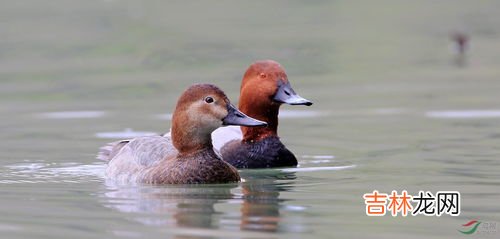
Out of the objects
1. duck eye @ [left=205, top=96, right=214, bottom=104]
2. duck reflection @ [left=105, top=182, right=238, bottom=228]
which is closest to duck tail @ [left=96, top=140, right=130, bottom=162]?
duck reflection @ [left=105, top=182, right=238, bottom=228]

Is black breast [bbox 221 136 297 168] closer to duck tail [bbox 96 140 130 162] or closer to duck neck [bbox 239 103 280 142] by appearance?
duck neck [bbox 239 103 280 142]

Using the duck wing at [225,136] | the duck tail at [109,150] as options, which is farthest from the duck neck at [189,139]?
the duck wing at [225,136]

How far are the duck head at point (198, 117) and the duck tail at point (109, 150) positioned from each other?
1517 millimetres

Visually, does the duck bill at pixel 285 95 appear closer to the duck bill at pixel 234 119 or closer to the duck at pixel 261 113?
the duck at pixel 261 113

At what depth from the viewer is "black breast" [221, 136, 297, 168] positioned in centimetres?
1150

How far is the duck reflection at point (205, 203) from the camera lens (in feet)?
27.0

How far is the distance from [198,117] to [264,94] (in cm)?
178

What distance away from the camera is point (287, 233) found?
7.79 m

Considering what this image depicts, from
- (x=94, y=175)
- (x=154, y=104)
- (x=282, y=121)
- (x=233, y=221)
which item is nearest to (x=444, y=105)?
(x=282, y=121)

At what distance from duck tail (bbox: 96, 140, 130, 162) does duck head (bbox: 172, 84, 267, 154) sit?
1.52 meters

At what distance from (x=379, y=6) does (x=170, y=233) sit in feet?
49.8

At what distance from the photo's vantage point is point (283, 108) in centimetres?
1539

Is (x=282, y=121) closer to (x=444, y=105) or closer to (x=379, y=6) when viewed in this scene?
(x=444, y=105)

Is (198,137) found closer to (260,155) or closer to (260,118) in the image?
(260,155)
